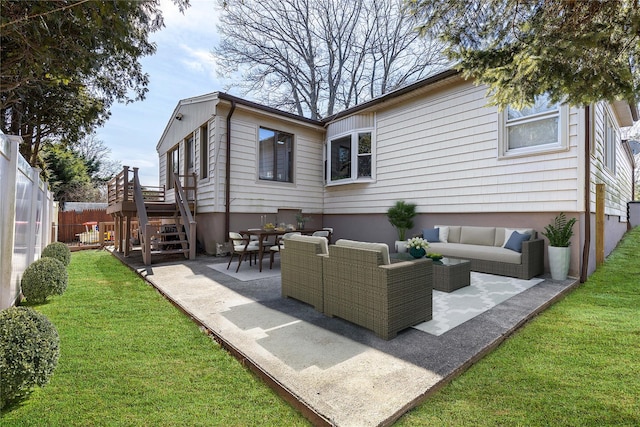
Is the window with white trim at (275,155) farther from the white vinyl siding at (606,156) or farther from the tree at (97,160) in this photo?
the tree at (97,160)

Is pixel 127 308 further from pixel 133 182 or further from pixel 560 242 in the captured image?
pixel 560 242

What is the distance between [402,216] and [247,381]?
652 cm

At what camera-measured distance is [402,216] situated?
8.07 metres

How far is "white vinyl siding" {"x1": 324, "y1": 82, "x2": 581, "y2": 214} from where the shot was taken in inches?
232

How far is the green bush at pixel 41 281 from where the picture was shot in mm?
4129

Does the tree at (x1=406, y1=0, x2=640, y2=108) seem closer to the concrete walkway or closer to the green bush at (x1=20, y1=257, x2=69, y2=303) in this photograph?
the concrete walkway

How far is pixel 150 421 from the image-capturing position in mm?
1865

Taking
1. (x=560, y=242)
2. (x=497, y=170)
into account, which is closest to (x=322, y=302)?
(x=560, y=242)

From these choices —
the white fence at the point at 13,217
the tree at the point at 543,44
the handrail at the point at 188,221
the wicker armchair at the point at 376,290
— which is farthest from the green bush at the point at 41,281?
the tree at the point at 543,44

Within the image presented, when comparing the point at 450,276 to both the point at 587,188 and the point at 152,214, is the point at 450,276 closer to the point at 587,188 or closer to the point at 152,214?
the point at 587,188

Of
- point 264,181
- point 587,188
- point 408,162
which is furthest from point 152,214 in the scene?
point 587,188

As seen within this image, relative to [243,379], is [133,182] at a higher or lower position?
higher

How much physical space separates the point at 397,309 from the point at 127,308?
3.61 meters

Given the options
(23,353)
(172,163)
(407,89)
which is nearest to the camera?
(23,353)
